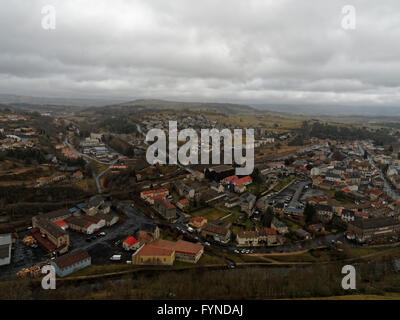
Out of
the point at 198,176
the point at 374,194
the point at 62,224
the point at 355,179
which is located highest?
the point at 198,176

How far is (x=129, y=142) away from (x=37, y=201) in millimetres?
38812

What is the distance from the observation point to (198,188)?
39.6m

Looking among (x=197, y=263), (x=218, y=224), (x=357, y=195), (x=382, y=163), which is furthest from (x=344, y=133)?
(x=197, y=263)

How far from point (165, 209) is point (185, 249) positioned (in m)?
8.96

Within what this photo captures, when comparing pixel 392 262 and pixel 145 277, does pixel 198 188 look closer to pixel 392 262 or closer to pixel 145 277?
pixel 145 277

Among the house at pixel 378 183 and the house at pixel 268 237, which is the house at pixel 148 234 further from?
the house at pixel 378 183

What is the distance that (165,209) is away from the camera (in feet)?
105

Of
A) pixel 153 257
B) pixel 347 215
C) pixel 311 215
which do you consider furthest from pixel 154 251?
pixel 347 215

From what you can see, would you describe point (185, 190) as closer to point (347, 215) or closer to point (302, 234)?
point (302, 234)

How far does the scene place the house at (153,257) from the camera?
22.7m

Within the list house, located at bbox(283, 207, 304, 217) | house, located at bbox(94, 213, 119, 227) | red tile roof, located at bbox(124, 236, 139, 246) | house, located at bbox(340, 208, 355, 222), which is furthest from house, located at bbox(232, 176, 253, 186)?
red tile roof, located at bbox(124, 236, 139, 246)

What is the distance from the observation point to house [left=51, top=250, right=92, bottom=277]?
2119cm

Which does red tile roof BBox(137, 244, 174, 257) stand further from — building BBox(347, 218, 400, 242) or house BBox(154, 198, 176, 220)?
building BBox(347, 218, 400, 242)

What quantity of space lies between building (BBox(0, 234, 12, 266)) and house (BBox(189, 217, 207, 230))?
18203 millimetres
